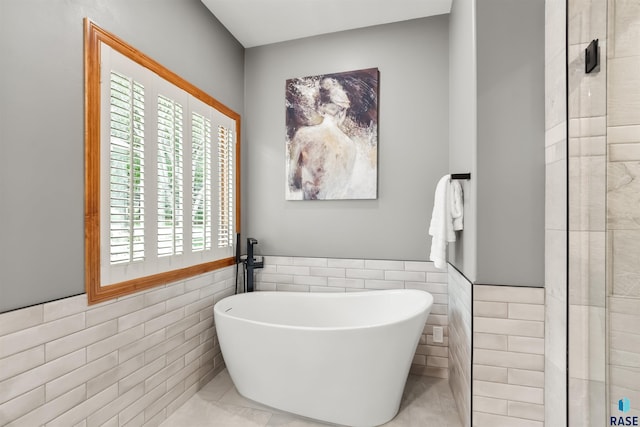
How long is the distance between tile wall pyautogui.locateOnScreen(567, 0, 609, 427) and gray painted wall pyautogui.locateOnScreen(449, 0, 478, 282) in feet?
1.32

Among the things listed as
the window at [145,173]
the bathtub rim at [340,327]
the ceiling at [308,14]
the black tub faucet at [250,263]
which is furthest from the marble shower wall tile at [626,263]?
the black tub faucet at [250,263]

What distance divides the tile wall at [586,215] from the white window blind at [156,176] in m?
2.16

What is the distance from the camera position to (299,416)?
200 cm

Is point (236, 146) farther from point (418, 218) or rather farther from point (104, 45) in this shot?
point (418, 218)

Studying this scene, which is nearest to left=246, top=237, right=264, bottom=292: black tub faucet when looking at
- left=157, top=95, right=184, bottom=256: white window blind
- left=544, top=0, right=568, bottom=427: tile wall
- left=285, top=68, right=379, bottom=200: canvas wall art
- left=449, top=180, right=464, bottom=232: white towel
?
left=285, top=68, right=379, bottom=200: canvas wall art

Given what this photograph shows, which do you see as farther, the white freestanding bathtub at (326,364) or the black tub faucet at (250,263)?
the black tub faucet at (250,263)

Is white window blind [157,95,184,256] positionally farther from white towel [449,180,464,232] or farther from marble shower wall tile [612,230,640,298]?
marble shower wall tile [612,230,640,298]

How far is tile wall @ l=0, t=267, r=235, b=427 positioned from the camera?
123 centimetres

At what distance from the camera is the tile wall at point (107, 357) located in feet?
4.05

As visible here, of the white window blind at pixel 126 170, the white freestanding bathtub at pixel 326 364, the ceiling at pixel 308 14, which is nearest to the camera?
the white window blind at pixel 126 170

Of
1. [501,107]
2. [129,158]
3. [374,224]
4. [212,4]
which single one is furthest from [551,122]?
[212,4]

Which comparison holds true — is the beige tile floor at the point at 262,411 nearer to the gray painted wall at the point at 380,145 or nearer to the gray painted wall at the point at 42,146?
the gray painted wall at the point at 380,145

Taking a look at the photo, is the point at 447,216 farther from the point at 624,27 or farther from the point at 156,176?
the point at 156,176

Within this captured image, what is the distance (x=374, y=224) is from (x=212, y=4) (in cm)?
214
